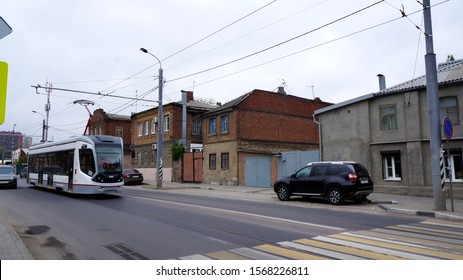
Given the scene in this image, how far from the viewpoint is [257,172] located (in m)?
26.5

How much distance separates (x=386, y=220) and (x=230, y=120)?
20793mm

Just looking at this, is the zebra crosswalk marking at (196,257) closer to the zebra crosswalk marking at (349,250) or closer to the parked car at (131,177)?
the zebra crosswalk marking at (349,250)

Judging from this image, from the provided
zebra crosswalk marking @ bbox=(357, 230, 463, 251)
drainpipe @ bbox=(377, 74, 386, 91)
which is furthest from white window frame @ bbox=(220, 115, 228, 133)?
zebra crosswalk marking @ bbox=(357, 230, 463, 251)

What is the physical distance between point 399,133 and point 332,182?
21.0 ft

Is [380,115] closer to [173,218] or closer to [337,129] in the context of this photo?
[337,129]

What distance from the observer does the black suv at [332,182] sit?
14453mm

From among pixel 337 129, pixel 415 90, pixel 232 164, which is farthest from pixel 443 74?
pixel 232 164

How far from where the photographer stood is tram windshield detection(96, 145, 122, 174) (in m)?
16.8

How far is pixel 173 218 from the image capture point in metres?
10.4

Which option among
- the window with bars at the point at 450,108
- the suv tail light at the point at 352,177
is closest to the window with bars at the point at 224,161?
the suv tail light at the point at 352,177

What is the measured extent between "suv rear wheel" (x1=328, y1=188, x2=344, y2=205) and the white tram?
993 cm

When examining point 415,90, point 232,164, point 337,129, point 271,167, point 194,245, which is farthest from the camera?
point 232,164

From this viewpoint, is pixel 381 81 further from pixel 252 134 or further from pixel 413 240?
pixel 413 240

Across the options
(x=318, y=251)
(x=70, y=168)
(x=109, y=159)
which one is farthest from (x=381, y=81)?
(x=318, y=251)
